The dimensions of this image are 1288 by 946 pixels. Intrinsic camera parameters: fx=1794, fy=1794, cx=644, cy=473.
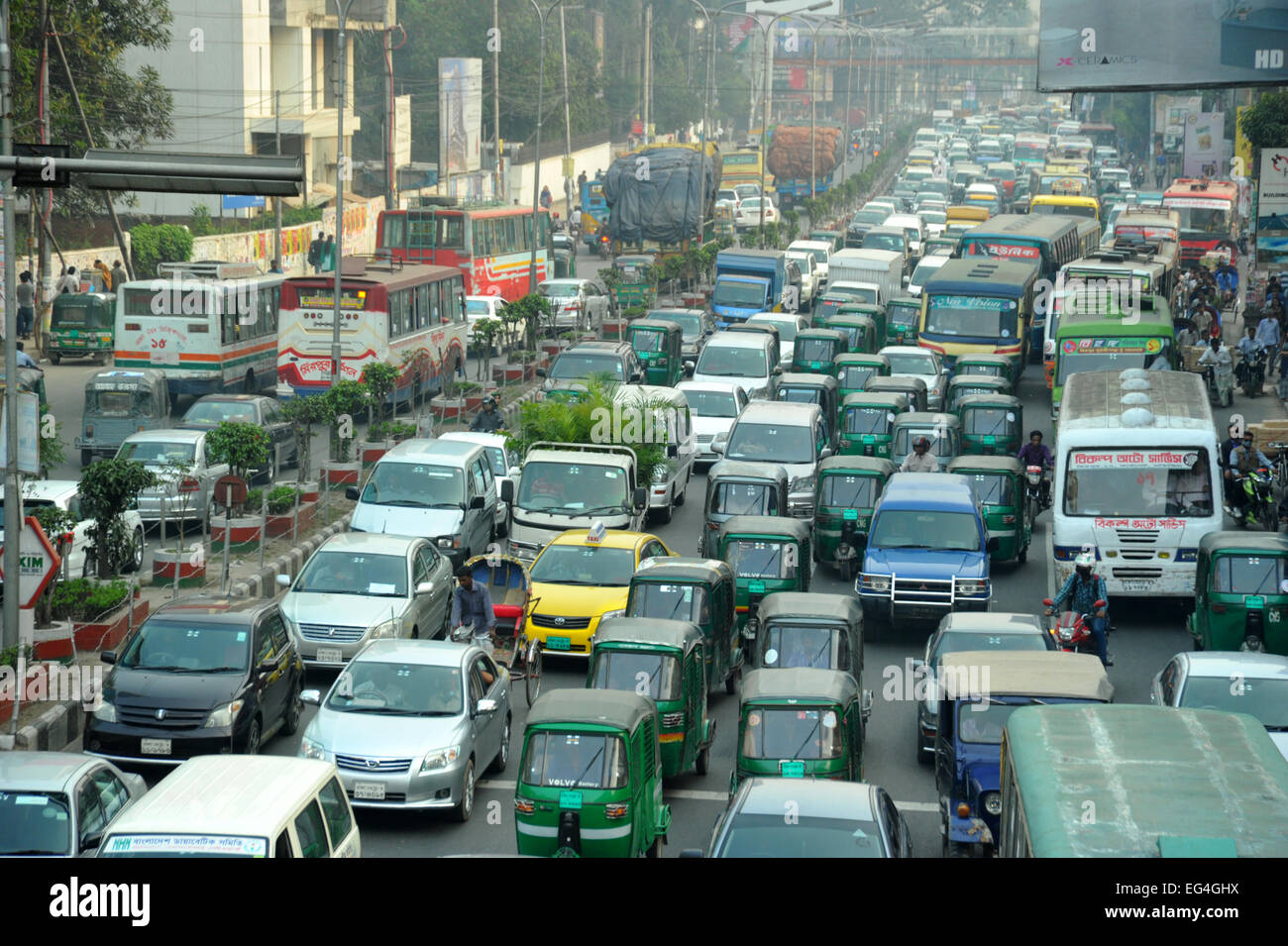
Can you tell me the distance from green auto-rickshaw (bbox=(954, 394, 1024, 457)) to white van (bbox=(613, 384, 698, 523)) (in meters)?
4.43

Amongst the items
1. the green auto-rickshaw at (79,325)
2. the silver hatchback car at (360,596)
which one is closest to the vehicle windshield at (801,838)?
the silver hatchback car at (360,596)

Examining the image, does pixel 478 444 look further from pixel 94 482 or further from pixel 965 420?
pixel 965 420

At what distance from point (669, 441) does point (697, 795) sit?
12292mm

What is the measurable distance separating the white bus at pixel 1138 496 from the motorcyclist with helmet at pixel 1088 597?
2.39 metres

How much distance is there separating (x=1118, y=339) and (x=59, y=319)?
22.3m

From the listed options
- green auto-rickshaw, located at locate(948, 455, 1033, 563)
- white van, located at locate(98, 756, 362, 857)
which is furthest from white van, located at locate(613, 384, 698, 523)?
white van, located at locate(98, 756, 362, 857)

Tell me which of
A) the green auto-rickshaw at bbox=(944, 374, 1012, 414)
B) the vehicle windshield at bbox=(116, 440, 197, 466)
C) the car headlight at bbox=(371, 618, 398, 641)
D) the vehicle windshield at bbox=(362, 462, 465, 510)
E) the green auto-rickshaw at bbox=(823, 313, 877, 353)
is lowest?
the car headlight at bbox=(371, 618, 398, 641)

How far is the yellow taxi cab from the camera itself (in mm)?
19000

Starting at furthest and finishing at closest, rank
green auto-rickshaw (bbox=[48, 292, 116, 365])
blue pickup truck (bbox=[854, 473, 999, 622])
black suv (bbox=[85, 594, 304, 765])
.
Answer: green auto-rickshaw (bbox=[48, 292, 116, 365]) < blue pickup truck (bbox=[854, 473, 999, 622]) < black suv (bbox=[85, 594, 304, 765])

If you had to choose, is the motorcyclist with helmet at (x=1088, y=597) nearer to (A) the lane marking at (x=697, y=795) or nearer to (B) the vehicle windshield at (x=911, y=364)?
(A) the lane marking at (x=697, y=795)

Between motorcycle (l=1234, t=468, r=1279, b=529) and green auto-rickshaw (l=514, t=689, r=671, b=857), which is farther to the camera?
motorcycle (l=1234, t=468, r=1279, b=529)

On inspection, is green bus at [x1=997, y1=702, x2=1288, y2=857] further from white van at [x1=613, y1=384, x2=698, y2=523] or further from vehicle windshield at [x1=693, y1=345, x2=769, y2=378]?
vehicle windshield at [x1=693, y1=345, x2=769, y2=378]

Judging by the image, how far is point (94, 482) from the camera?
62.6 feet

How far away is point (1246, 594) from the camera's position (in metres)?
18.9
